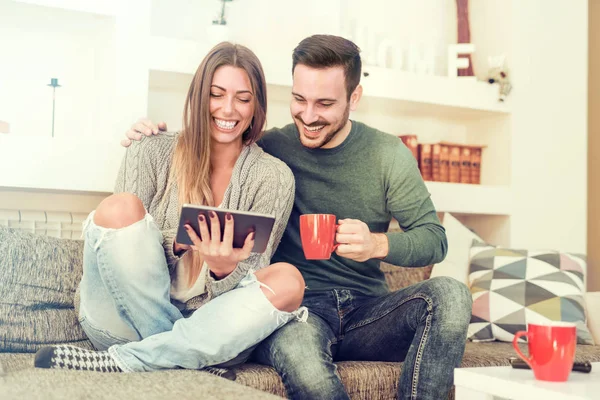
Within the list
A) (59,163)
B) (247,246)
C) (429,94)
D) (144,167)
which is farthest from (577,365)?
(429,94)

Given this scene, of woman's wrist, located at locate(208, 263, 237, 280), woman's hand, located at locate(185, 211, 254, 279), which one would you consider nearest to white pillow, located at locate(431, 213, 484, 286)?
woman's wrist, located at locate(208, 263, 237, 280)

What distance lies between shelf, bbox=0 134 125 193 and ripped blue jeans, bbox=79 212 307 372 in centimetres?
Result: 84

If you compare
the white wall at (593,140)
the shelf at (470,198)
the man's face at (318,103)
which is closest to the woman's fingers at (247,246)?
the man's face at (318,103)

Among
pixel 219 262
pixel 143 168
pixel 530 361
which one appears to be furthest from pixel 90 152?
pixel 530 361

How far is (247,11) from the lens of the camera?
3074mm

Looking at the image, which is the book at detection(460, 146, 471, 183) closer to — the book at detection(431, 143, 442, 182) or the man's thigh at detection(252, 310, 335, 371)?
the book at detection(431, 143, 442, 182)

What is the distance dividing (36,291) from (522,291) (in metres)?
1.61

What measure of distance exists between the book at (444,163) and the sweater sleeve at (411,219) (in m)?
1.12

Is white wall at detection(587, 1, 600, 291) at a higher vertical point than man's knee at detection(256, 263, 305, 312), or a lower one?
higher

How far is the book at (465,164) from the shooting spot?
3.31 m

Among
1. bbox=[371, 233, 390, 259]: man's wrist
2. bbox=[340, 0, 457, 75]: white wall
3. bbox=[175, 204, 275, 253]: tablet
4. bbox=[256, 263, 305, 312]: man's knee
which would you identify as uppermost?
bbox=[340, 0, 457, 75]: white wall

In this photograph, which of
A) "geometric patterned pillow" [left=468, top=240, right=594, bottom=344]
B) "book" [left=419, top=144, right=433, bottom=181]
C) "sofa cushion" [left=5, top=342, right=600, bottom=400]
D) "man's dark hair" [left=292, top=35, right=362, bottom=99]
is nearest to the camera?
"sofa cushion" [left=5, top=342, right=600, bottom=400]

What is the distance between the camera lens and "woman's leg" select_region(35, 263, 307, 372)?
159 centimetres

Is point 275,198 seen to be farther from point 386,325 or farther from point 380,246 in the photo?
point 386,325
